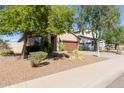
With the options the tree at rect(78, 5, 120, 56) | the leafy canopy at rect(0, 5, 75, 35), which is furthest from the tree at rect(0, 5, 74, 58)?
the tree at rect(78, 5, 120, 56)

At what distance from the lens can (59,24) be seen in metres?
20.9

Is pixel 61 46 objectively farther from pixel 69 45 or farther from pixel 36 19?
pixel 36 19

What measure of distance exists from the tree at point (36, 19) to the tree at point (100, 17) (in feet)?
65.9

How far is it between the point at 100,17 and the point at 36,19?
2269 centimetres

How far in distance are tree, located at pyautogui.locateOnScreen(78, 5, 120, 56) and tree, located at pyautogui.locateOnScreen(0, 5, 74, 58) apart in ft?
65.9

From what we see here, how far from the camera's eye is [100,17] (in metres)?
41.6

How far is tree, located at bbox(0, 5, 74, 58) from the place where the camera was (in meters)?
19.6

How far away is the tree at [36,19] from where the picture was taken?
19.6 meters

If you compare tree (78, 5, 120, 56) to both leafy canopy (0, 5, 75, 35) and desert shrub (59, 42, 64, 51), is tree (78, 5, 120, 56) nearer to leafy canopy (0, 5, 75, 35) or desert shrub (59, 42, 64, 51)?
desert shrub (59, 42, 64, 51)

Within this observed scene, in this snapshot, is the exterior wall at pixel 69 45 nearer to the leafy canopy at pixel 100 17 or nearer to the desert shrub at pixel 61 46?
the desert shrub at pixel 61 46
